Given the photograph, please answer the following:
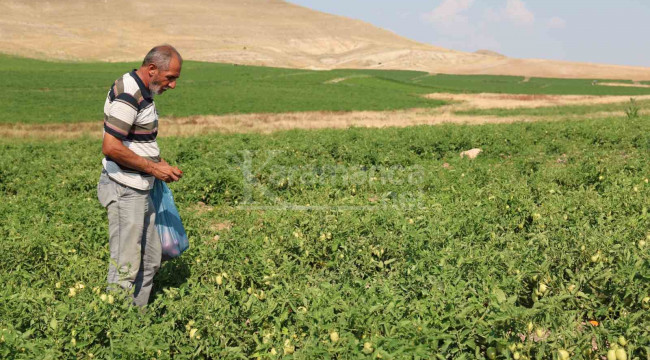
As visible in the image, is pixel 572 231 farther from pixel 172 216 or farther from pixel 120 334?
pixel 120 334

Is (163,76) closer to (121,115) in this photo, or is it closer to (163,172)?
(121,115)

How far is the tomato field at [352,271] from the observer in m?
2.93

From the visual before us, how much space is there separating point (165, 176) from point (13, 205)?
16.4 ft

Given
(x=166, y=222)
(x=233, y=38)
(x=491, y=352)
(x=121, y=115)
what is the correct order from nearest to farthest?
(x=491, y=352), (x=121, y=115), (x=166, y=222), (x=233, y=38)

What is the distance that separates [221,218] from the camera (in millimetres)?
7258

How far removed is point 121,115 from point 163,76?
0.42 metres

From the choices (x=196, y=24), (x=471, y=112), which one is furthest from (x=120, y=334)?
(x=196, y=24)

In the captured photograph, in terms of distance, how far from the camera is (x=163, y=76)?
3723mm

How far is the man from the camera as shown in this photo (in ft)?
11.9

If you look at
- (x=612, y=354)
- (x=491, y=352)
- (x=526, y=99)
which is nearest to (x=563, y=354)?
(x=612, y=354)

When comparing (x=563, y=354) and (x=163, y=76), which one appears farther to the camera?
(x=163, y=76)

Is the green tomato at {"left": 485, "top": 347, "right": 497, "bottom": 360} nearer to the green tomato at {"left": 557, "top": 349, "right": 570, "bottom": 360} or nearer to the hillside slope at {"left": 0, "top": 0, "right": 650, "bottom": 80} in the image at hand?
the green tomato at {"left": 557, "top": 349, "right": 570, "bottom": 360}

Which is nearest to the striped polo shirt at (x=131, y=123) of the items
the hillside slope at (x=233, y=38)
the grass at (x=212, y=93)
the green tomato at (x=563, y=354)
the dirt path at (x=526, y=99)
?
the green tomato at (x=563, y=354)

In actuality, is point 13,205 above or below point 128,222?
below
